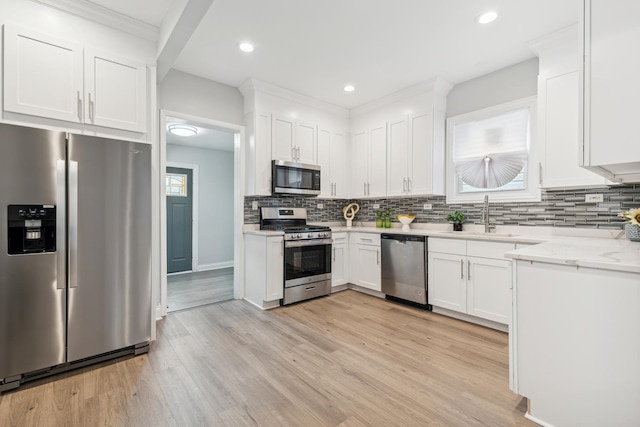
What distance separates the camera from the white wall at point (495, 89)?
3.09 m

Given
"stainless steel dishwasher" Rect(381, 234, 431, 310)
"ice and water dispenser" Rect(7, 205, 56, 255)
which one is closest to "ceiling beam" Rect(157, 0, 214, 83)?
"ice and water dispenser" Rect(7, 205, 56, 255)

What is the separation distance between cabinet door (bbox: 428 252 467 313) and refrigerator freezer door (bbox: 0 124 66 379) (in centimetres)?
328

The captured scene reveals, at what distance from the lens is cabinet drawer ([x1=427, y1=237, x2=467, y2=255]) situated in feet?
9.95

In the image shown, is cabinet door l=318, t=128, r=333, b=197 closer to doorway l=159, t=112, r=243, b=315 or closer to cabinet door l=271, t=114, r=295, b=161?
cabinet door l=271, t=114, r=295, b=161

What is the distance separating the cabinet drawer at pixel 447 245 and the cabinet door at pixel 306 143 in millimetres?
1983

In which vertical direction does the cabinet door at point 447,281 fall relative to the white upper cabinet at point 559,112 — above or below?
below

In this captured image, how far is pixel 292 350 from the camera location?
2.43 m

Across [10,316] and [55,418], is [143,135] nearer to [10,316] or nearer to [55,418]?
[10,316]

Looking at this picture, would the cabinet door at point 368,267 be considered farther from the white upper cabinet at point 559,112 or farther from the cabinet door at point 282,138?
the white upper cabinet at point 559,112

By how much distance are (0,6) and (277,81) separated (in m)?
2.36

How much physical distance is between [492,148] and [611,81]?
218cm

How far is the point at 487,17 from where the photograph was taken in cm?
241

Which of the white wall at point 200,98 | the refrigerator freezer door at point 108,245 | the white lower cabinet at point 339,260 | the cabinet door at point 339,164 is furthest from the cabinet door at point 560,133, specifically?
the refrigerator freezer door at point 108,245

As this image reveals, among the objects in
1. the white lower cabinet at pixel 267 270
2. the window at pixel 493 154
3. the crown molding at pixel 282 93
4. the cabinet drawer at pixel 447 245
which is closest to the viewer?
the cabinet drawer at pixel 447 245
